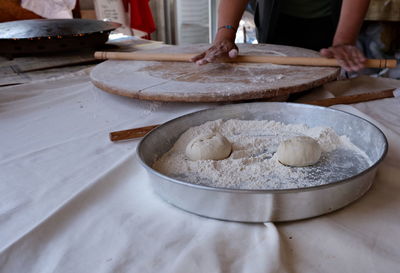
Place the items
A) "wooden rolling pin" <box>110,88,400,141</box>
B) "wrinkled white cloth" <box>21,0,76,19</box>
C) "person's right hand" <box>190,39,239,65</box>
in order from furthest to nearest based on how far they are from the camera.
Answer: "wrinkled white cloth" <box>21,0,76,19</box> < "person's right hand" <box>190,39,239,65</box> < "wooden rolling pin" <box>110,88,400,141</box>

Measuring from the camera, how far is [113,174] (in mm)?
761

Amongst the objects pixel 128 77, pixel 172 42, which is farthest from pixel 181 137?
pixel 172 42

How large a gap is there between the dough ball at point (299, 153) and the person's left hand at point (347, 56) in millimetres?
594

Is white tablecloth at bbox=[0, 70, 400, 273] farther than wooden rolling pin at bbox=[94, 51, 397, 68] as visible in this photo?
No

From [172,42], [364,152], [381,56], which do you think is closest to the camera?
[364,152]

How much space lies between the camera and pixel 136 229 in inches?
23.0

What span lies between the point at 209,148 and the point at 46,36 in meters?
1.32

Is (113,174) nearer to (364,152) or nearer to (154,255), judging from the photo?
(154,255)

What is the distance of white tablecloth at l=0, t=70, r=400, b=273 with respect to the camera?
0.51 m

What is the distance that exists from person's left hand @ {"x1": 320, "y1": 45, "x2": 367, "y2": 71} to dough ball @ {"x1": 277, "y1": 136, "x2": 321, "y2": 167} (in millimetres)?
594

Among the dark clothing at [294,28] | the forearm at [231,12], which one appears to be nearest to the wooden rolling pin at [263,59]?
the forearm at [231,12]

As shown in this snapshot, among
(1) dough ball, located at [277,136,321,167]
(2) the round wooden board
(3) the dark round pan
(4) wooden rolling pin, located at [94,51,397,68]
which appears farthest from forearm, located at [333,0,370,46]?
(3) the dark round pan

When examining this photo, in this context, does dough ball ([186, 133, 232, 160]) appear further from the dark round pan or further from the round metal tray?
the dark round pan

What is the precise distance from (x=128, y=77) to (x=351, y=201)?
0.89m
